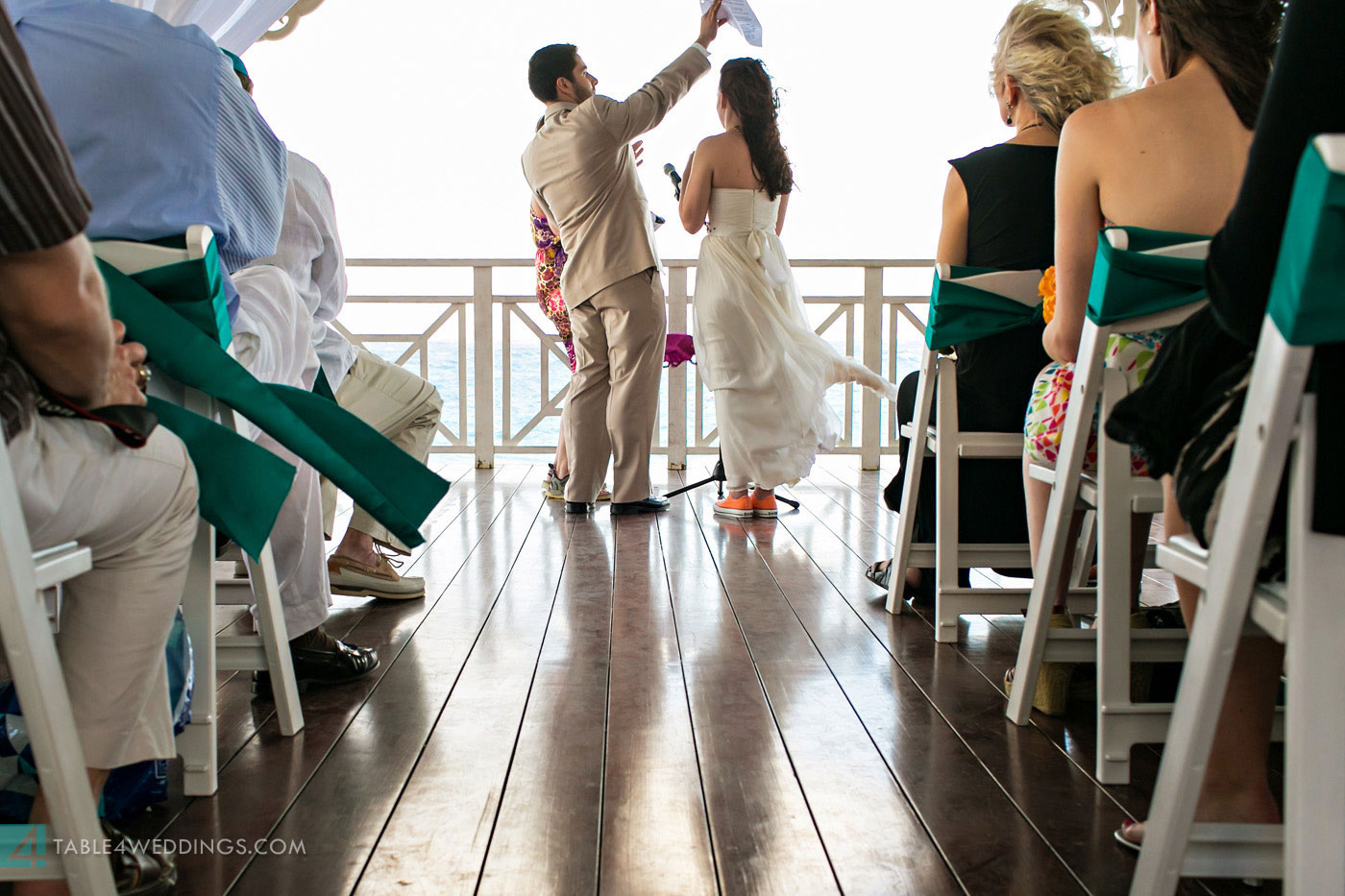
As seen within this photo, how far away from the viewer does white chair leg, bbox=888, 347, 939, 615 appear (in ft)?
6.91

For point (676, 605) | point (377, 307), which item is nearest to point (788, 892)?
point (676, 605)

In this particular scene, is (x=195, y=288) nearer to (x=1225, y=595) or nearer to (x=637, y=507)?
(x=1225, y=595)

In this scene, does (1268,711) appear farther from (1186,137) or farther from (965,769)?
(1186,137)

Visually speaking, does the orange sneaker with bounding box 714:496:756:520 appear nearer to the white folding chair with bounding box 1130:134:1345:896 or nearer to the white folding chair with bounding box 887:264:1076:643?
the white folding chair with bounding box 887:264:1076:643

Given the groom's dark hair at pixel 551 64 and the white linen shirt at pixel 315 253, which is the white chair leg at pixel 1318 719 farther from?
the groom's dark hair at pixel 551 64

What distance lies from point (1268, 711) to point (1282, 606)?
38cm

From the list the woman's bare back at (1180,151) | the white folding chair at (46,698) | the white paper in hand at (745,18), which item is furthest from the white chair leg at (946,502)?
the white paper in hand at (745,18)

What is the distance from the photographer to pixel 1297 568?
29.1 inches

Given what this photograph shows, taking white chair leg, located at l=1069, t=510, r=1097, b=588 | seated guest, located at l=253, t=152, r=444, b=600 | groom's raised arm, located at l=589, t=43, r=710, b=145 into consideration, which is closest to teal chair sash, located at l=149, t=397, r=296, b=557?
seated guest, located at l=253, t=152, r=444, b=600

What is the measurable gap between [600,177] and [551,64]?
45cm

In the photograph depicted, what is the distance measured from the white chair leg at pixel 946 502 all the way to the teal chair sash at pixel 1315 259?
1.30 metres

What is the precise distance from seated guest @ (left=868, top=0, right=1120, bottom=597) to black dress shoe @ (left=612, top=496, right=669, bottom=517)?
156 cm

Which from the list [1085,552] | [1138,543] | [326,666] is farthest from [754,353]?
[326,666]

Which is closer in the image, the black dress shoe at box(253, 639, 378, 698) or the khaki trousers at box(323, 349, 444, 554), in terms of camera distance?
the black dress shoe at box(253, 639, 378, 698)
